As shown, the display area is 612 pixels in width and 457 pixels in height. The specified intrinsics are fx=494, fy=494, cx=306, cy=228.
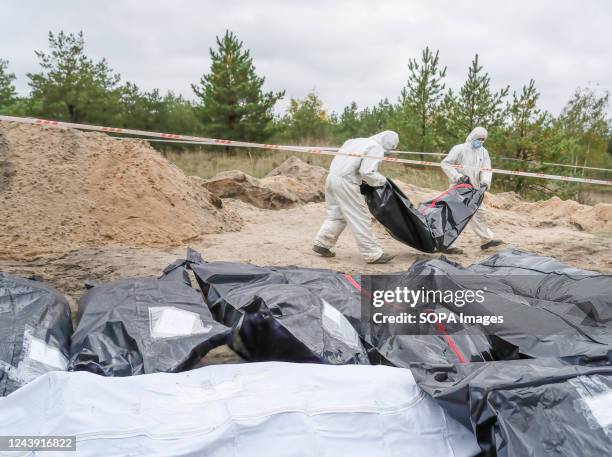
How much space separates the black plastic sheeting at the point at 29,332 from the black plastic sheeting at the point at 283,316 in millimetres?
839

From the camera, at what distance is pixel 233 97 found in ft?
59.0

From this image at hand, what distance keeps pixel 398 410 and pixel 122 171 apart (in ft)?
18.1

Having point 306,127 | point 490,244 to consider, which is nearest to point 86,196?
point 490,244

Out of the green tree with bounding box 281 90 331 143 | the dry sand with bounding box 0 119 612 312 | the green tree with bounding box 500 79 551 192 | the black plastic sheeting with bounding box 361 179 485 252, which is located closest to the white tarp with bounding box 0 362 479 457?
the dry sand with bounding box 0 119 612 312

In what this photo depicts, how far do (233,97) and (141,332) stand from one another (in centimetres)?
1647

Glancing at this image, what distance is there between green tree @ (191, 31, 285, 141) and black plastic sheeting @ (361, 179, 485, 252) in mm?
13533

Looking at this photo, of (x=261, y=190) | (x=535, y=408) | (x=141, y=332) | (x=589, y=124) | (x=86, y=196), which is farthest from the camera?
(x=589, y=124)

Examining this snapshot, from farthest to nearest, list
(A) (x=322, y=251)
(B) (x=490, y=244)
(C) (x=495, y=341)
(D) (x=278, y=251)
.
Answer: (B) (x=490, y=244), (D) (x=278, y=251), (A) (x=322, y=251), (C) (x=495, y=341)

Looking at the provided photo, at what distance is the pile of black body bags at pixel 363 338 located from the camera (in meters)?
1.82

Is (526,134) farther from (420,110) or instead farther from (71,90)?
(71,90)

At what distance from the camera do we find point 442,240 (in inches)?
209

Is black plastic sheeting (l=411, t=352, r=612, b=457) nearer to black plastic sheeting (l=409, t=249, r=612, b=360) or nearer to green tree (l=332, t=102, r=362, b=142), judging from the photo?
black plastic sheeting (l=409, t=249, r=612, b=360)

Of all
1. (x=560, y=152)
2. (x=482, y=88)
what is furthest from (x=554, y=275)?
(x=482, y=88)

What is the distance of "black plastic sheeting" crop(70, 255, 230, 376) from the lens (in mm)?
2301
